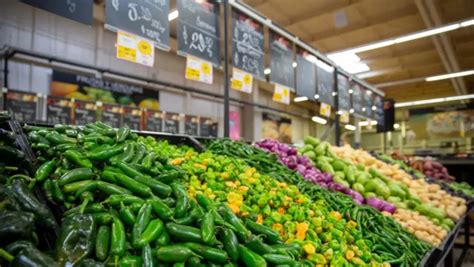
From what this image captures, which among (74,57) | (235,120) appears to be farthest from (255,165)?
(235,120)

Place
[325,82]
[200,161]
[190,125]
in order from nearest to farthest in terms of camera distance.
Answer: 1. [200,161]
2. [325,82]
3. [190,125]

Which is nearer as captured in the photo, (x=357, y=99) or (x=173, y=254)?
(x=173, y=254)

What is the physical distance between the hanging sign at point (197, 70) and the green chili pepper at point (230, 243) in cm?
235

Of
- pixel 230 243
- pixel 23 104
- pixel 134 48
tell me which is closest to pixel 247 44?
pixel 134 48

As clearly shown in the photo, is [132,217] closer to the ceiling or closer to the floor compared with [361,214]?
closer to the ceiling

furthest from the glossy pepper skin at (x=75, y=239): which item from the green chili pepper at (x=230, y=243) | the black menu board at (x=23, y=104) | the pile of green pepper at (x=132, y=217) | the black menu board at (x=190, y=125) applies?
the black menu board at (x=190, y=125)

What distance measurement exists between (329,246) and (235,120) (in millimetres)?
10910

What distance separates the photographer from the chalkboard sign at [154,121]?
7953 mm

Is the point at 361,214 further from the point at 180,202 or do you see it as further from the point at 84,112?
the point at 84,112

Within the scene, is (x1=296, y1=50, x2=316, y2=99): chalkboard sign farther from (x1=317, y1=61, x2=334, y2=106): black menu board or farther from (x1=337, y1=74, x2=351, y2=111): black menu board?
(x1=337, y1=74, x2=351, y2=111): black menu board

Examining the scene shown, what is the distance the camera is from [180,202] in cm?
157

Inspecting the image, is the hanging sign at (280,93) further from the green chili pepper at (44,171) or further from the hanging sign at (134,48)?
the green chili pepper at (44,171)

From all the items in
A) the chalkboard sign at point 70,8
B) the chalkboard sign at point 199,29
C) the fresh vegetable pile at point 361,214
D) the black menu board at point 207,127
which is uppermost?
the chalkboard sign at point 199,29

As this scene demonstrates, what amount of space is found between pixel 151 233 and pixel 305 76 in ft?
18.2
